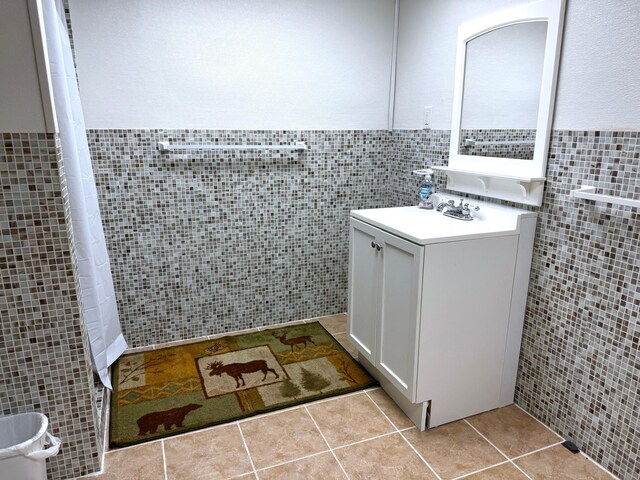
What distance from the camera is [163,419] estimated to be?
2.08 metres

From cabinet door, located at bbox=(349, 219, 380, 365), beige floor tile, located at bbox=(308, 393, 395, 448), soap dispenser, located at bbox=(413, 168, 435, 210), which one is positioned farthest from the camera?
soap dispenser, located at bbox=(413, 168, 435, 210)

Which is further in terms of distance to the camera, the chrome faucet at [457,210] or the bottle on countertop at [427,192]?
the bottle on countertop at [427,192]

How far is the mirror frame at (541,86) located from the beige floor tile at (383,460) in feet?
4.19

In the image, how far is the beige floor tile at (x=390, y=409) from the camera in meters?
2.07

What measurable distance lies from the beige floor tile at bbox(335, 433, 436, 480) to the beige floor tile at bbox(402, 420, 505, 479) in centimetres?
5

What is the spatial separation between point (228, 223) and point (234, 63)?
37.1 inches

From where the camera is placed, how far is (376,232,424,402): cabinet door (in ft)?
6.17

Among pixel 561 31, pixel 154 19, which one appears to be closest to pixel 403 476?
pixel 561 31

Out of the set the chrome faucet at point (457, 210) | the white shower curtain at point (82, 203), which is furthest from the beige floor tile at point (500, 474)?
the white shower curtain at point (82, 203)

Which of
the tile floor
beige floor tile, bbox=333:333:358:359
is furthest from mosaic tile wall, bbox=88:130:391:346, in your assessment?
the tile floor

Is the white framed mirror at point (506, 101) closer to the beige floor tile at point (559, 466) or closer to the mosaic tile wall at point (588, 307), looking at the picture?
the mosaic tile wall at point (588, 307)

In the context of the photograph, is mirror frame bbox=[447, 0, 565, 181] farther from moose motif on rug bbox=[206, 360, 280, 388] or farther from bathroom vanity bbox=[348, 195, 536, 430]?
moose motif on rug bbox=[206, 360, 280, 388]

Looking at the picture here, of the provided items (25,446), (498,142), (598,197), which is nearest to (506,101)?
(498,142)

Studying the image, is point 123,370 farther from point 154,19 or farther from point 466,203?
A: point 466,203
